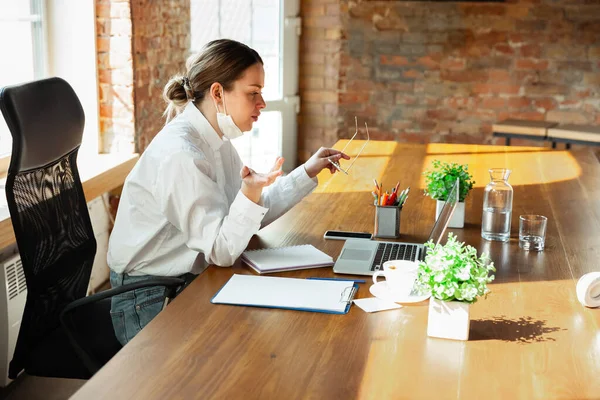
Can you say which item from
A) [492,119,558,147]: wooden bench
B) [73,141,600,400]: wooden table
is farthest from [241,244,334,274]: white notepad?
[492,119,558,147]: wooden bench

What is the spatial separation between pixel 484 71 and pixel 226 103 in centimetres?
424

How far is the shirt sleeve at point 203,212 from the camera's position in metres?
1.97

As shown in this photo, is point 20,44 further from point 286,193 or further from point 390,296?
point 390,296

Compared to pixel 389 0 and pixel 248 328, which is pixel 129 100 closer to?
pixel 248 328

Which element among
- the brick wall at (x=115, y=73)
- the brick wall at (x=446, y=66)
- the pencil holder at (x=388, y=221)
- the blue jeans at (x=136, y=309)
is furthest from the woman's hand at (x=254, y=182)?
the brick wall at (x=446, y=66)

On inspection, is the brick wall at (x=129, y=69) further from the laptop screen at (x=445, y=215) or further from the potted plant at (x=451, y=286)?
the potted plant at (x=451, y=286)

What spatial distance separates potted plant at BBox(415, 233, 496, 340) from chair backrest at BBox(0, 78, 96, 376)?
108cm

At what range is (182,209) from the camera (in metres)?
2.02

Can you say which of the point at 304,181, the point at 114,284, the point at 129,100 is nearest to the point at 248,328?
the point at 114,284

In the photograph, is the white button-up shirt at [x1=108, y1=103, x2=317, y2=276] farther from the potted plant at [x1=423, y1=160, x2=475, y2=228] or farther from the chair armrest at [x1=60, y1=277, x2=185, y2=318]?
the potted plant at [x1=423, y1=160, x2=475, y2=228]

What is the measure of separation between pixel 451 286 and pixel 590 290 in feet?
1.43

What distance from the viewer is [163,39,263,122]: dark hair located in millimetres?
2248

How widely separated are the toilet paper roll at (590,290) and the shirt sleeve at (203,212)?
0.79 metres

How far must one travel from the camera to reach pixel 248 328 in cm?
162
